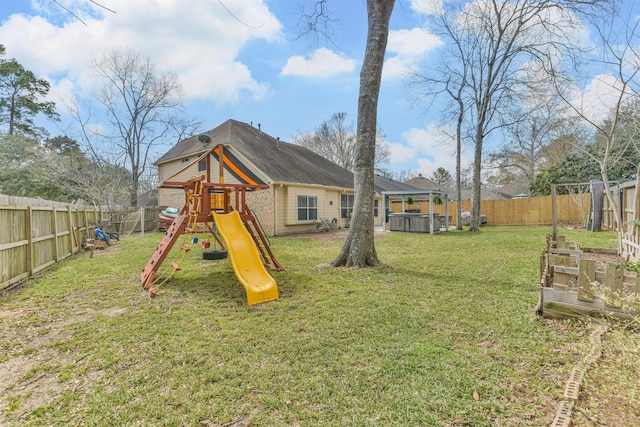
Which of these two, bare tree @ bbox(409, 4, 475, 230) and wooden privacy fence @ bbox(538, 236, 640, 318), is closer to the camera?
wooden privacy fence @ bbox(538, 236, 640, 318)

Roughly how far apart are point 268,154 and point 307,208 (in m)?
3.84

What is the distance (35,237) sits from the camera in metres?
6.23

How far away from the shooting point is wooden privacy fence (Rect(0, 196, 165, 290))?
5125 millimetres

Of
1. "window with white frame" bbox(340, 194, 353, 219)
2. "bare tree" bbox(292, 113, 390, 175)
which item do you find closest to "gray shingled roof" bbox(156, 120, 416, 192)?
"window with white frame" bbox(340, 194, 353, 219)

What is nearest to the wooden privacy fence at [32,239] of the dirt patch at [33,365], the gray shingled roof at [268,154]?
the dirt patch at [33,365]

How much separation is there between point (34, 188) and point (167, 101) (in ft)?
34.0

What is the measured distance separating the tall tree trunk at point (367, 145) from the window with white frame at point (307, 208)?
8305mm

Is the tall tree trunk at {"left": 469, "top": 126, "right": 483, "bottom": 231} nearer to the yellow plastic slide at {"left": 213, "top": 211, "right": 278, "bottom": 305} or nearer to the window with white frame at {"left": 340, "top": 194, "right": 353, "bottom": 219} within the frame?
the window with white frame at {"left": 340, "top": 194, "right": 353, "bottom": 219}

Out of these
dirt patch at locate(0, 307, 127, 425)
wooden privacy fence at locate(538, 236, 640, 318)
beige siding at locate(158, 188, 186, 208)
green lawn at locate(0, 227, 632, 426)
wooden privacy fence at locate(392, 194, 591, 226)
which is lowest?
dirt patch at locate(0, 307, 127, 425)

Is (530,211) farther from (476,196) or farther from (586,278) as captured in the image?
(586,278)

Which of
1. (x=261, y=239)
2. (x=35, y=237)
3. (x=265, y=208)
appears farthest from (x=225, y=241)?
(x=265, y=208)

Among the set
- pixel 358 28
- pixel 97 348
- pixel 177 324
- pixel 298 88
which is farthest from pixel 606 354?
pixel 298 88

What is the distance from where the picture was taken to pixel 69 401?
2.18 metres

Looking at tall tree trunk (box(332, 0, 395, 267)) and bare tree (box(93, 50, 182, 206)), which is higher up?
bare tree (box(93, 50, 182, 206))
